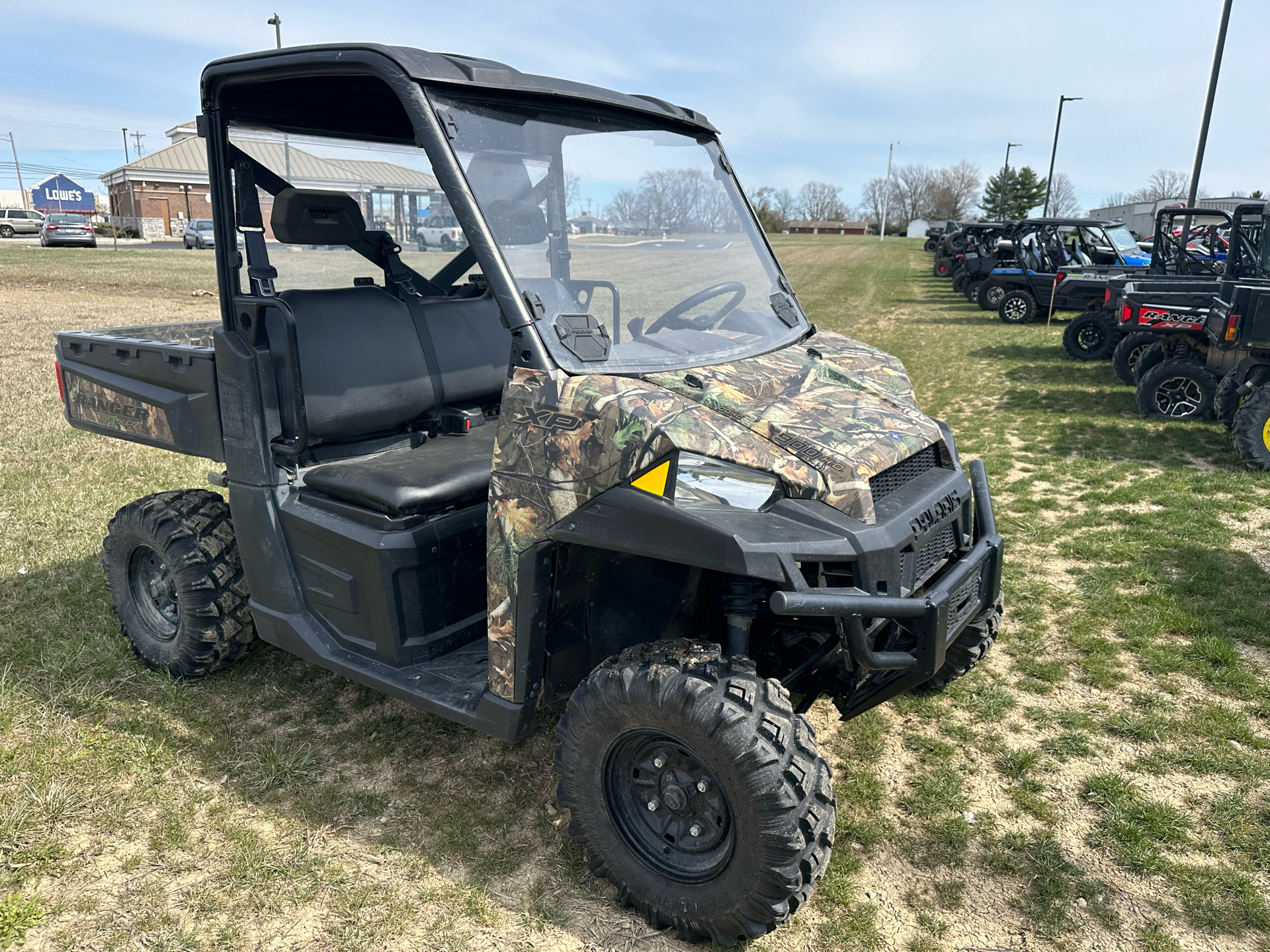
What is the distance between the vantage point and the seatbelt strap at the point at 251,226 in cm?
341

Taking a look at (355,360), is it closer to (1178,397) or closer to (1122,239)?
(1178,397)

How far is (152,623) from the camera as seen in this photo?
4.13 metres

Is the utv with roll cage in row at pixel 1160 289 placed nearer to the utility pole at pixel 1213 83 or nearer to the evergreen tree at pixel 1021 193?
the utility pole at pixel 1213 83

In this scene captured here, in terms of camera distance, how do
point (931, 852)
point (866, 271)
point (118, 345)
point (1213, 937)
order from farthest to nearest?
1. point (866, 271)
2. point (118, 345)
3. point (931, 852)
4. point (1213, 937)

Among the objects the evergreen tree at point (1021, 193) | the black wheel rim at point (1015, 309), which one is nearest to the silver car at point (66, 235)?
the black wheel rim at point (1015, 309)

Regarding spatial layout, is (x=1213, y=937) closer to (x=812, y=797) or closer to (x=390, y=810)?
(x=812, y=797)

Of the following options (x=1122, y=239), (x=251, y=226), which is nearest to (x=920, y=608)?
(x=251, y=226)

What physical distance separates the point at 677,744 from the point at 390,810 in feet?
3.98

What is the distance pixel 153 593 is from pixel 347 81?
2.42m

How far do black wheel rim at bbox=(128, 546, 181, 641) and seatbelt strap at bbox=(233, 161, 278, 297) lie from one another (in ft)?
4.59

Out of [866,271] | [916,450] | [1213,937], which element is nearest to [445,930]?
[916,450]

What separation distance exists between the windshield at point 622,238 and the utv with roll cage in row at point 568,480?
1 centimetres

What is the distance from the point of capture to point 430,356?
3777 millimetres

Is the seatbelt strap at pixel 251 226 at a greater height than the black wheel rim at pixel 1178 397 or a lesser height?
greater
